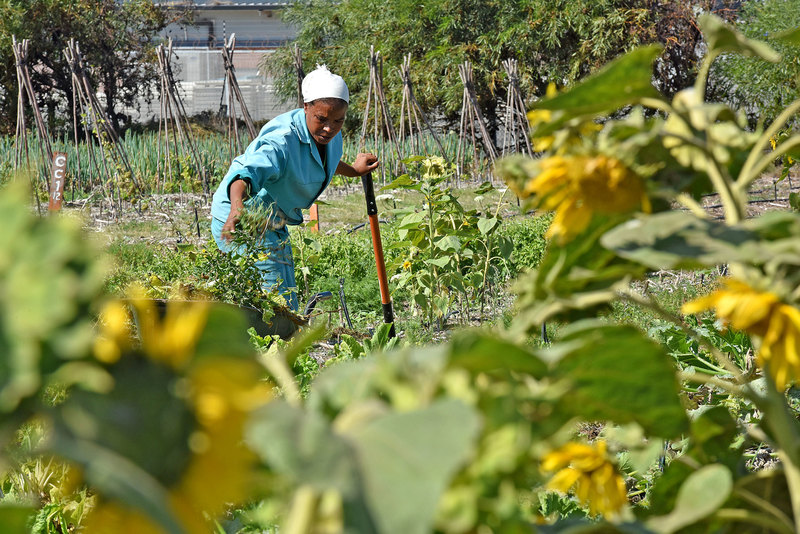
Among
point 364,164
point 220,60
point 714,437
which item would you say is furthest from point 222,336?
point 220,60

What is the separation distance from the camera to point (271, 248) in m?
3.35

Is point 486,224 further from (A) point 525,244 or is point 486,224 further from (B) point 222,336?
(B) point 222,336

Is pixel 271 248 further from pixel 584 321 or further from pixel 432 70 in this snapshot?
pixel 432 70

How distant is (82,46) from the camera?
15602mm

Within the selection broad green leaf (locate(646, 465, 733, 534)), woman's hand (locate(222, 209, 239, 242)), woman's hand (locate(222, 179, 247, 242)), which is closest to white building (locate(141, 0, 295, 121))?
woman's hand (locate(222, 179, 247, 242))

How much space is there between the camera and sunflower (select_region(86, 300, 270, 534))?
306mm

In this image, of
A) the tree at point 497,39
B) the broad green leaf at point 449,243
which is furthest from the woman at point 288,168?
the tree at point 497,39

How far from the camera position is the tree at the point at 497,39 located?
1340 cm

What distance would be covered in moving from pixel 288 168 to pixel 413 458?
340 centimetres

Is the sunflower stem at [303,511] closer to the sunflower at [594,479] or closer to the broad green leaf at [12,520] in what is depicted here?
the broad green leaf at [12,520]

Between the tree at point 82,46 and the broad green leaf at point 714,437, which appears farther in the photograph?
the tree at point 82,46

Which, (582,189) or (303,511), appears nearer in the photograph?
(303,511)

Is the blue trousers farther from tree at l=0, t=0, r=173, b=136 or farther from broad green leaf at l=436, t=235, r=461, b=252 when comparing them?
tree at l=0, t=0, r=173, b=136

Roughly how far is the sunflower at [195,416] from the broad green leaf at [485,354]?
87 millimetres
